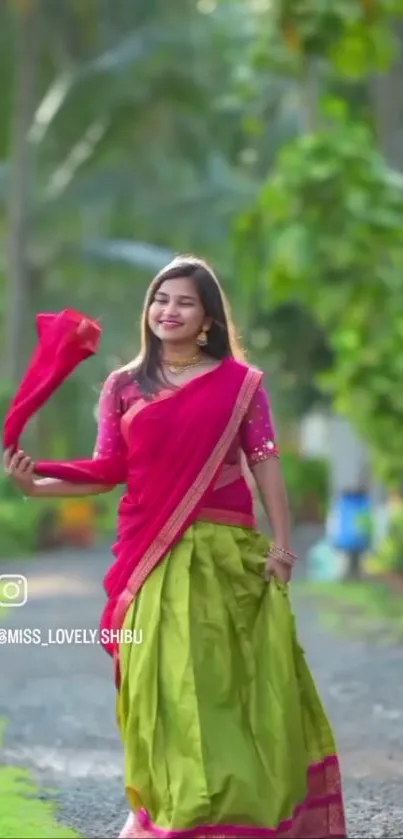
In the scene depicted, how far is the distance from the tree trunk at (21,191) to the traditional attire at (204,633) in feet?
53.9

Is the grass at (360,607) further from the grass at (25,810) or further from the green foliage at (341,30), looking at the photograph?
the grass at (25,810)

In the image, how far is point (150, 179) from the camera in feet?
75.8

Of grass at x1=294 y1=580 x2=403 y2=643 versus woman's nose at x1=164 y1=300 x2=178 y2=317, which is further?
grass at x1=294 y1=580 x2=403 y2=643

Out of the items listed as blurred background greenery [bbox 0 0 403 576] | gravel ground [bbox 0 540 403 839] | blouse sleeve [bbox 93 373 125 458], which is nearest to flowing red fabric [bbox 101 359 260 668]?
blouse sleeve [bbox 93 373 125 458]

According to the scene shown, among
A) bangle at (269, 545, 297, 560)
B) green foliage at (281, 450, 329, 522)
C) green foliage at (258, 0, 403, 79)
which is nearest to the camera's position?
bangle at (269, 545, 297, 560)

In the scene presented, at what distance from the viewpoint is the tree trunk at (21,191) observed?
20.3 meters

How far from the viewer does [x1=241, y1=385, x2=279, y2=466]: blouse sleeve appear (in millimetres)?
3793

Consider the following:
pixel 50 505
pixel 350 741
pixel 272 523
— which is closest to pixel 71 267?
pixel 50 505

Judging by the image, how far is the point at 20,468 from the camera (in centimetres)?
378

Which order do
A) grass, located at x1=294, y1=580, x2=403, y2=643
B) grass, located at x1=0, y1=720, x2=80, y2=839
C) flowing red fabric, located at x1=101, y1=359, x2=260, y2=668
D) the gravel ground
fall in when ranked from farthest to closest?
grass, located at x1=294, y1=580, x2=403, y2=643 < the gravel ground < grass, located at x1=0, y1=720, x2=80, y2=839 < flowing red fabric, located at x1=101, y1=359, x2=260, y2=668

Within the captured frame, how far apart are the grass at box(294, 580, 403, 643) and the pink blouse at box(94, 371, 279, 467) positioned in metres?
6.43

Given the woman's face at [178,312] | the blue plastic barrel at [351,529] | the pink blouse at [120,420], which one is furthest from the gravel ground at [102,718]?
the blue plastic barrel at [351,529]

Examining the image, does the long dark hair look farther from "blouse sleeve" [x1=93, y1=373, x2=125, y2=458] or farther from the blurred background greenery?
the blurred background greenery

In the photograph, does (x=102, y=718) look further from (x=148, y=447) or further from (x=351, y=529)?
(x=351, y=529)
